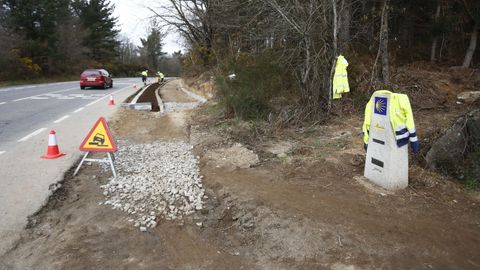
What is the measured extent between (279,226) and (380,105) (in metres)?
2.28

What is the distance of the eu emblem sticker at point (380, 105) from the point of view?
443 centimetres

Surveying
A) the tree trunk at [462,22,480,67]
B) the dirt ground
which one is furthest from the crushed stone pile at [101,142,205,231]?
the tree trunk at [462,22,480,67]

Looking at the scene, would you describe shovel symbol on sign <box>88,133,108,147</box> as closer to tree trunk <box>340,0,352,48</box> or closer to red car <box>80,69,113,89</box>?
tree trunk <box>340,0,352,48</box>

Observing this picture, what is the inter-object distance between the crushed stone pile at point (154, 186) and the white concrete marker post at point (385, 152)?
8.60 feet

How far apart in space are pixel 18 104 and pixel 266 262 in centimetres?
1409

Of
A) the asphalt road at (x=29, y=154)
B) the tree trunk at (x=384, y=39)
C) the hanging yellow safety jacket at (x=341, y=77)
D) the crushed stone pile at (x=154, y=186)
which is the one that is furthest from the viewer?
the tree trunk at (x=384, y=39)

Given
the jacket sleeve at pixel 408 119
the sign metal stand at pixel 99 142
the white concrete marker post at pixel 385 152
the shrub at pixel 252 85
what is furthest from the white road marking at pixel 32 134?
the jacket sleeve at pixel 408 119

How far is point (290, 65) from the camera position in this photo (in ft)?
30.2

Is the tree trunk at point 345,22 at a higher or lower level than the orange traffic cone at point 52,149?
higher

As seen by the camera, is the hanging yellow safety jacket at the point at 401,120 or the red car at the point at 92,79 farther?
the red car at the point at 92,79

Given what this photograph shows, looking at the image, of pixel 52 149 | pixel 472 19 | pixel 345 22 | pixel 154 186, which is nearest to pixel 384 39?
pixel 345 22

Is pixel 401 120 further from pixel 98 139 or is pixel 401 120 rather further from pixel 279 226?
pixel 98 139

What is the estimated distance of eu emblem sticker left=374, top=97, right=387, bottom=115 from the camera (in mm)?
4426

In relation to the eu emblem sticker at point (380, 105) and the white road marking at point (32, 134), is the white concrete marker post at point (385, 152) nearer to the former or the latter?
the eu emblem sticker at point (380, 105)
